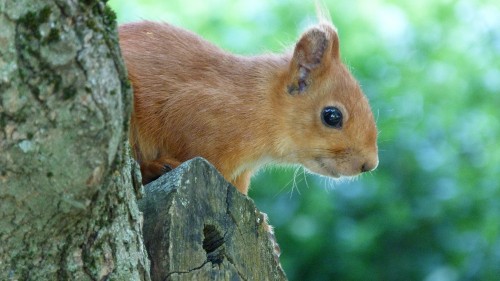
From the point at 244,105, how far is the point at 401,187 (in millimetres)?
1907

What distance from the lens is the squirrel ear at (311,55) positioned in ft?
10.8

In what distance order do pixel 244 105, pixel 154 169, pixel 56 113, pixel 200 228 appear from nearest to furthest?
pixel 56 113, pixel 200 228, pixel 154 169, pixel 244 105

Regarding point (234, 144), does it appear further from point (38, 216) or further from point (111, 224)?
point (38, 216)

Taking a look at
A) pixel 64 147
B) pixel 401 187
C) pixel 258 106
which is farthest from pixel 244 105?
pixel 401 187

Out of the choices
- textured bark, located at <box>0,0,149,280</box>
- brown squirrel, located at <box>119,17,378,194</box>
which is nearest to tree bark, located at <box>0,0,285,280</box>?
textured bark, located at <box>0,0,149,280</box>

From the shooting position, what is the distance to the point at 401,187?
16.2 ft

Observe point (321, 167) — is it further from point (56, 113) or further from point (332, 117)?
point (56, 113)

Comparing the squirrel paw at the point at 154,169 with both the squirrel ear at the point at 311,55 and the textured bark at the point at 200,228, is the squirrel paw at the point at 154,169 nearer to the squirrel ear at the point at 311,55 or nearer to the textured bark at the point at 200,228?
the textured bark at the point at 200,228

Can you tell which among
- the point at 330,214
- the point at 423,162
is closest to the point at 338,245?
the point at 330,214

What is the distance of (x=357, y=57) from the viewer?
17.1ft

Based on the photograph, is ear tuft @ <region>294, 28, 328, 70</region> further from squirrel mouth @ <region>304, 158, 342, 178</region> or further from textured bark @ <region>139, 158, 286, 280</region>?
textured bark @ <region>139, 158, 286, 280</region>

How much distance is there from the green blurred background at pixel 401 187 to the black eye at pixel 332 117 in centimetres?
128

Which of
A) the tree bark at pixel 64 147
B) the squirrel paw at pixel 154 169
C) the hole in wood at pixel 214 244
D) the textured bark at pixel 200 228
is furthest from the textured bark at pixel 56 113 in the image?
the squirrel paw at pixel 154 169

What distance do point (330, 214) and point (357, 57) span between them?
0.93m
